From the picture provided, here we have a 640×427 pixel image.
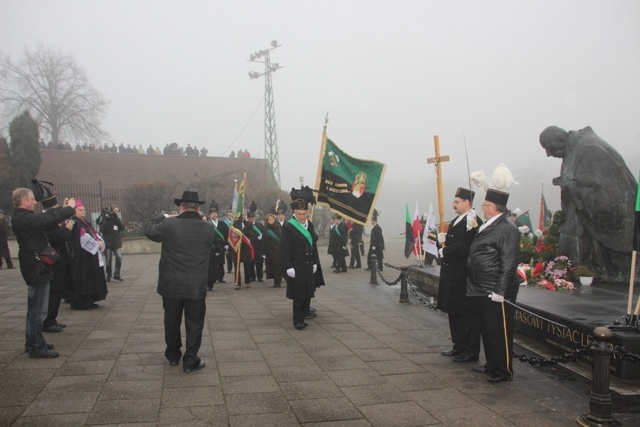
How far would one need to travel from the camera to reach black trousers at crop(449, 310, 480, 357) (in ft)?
18.1

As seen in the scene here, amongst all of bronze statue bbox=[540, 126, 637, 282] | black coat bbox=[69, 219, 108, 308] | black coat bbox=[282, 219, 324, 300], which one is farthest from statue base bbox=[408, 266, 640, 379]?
black coat bbox=[69, 219, 108, 308]

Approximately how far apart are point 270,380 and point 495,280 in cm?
241

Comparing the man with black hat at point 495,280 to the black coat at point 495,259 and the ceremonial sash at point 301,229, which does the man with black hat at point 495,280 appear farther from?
the ceremonial sash at point 301,229

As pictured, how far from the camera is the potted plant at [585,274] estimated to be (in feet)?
25.7

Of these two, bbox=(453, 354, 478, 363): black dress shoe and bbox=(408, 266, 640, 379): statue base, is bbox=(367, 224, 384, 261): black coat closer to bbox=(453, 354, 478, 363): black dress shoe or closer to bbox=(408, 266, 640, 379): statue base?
bbox=(408, 266, 640, 379): statue base

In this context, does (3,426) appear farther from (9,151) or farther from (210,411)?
(9,151)

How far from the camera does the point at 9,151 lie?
27109mm

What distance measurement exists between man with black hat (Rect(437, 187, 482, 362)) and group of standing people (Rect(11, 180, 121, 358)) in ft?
14.0

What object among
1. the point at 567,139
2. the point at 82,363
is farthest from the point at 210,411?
the point at 567,139

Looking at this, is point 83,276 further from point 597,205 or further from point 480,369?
point 597,205

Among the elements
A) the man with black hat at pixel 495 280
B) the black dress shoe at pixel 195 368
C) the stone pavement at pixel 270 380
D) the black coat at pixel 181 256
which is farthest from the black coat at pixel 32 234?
the man with black hat at pixel 495 280

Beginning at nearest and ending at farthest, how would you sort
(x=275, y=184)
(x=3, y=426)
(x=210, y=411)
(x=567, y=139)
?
(x=3, y=426) < (x=210, y=411) < (x=567, y=139) < (x=275, y=184)

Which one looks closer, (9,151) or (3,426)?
(3,426)

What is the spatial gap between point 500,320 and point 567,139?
5.06 m
